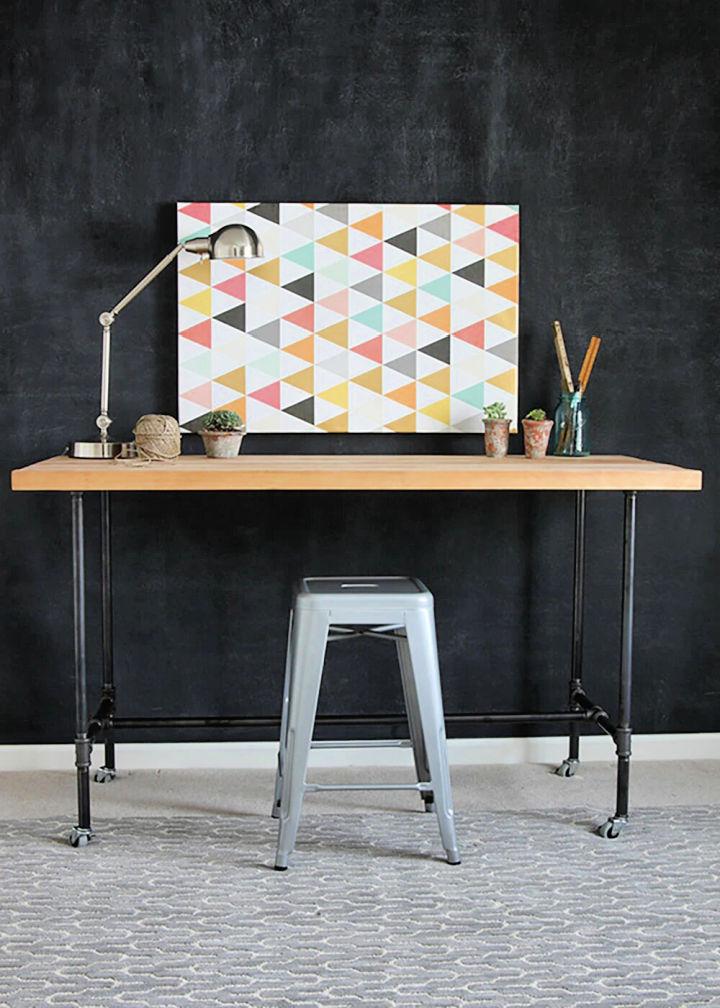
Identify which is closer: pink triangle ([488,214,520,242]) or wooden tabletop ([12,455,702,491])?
wooden tabletop ([12,455,702,491])

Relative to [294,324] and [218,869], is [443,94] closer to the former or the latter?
[294,324]

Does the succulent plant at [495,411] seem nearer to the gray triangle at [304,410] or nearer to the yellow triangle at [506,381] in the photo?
the yellow triangle at [506,381]

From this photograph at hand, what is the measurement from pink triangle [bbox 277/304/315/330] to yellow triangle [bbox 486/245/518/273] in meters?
0.60

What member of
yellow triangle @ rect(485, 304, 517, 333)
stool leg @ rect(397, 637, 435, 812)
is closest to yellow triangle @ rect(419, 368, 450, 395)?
yellow triangle @ rect(485, 304, 517, 333)

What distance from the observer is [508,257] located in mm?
3752

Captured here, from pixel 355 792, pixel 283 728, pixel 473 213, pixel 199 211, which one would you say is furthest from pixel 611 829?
pixel 199 211

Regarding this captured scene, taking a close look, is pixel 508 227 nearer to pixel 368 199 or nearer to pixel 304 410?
pixel 368 199

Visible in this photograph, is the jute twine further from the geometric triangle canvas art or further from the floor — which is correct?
the floor

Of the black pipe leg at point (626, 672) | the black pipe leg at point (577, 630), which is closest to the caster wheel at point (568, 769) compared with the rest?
the black pipe leg at point (577, 630)

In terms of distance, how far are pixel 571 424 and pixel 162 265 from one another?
1.33 m

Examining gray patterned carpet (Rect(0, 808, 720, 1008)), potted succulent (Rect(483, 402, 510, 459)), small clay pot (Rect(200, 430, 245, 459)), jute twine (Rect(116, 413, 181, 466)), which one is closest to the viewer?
gray patterned carpet (Rect(0, 808, 720, 1008))

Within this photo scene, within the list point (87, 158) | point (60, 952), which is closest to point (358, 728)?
point (60, 952)

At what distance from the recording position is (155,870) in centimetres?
294

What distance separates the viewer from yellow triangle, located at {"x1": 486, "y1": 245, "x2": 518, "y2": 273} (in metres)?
3.75
